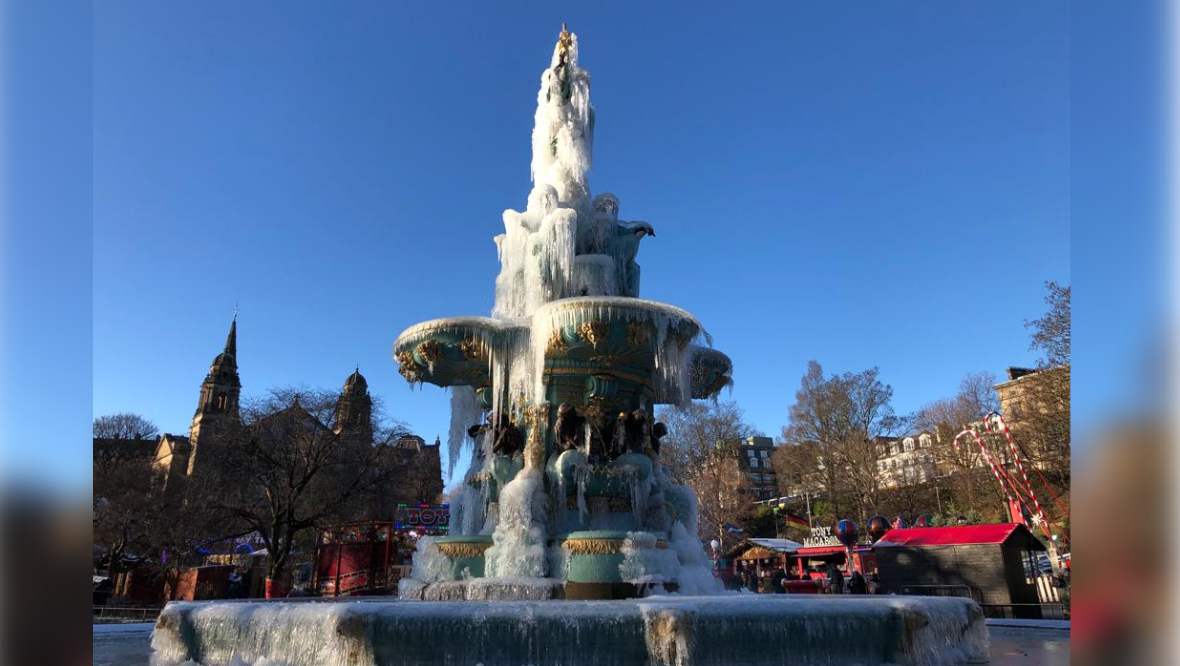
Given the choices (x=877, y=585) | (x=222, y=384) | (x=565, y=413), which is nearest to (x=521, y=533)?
(x=565, y=413)

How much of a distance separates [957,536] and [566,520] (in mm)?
14398

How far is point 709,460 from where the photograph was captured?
140 feet

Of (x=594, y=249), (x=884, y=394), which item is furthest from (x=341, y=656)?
(x=884, y=394)

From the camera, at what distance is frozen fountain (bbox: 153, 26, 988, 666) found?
19.6 ft

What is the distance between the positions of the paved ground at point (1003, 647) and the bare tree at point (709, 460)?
2720cm

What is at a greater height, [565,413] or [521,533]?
[565,413]

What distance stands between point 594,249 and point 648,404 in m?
3.34

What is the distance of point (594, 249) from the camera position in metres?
14.4

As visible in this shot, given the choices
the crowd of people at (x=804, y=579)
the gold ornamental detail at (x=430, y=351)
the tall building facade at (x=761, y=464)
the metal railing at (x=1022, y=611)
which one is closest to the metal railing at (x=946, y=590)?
the metal railing at (x=1022, y=611)

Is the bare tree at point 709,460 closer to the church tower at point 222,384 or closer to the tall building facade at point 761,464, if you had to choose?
the tall building facade at point 761,464

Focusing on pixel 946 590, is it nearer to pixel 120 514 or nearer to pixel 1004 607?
pixel 1004 607

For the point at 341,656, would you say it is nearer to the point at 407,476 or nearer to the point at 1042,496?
the point at 407,476

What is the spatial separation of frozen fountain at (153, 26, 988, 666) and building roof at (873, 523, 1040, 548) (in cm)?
1071

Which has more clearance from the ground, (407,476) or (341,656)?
(341,656)
